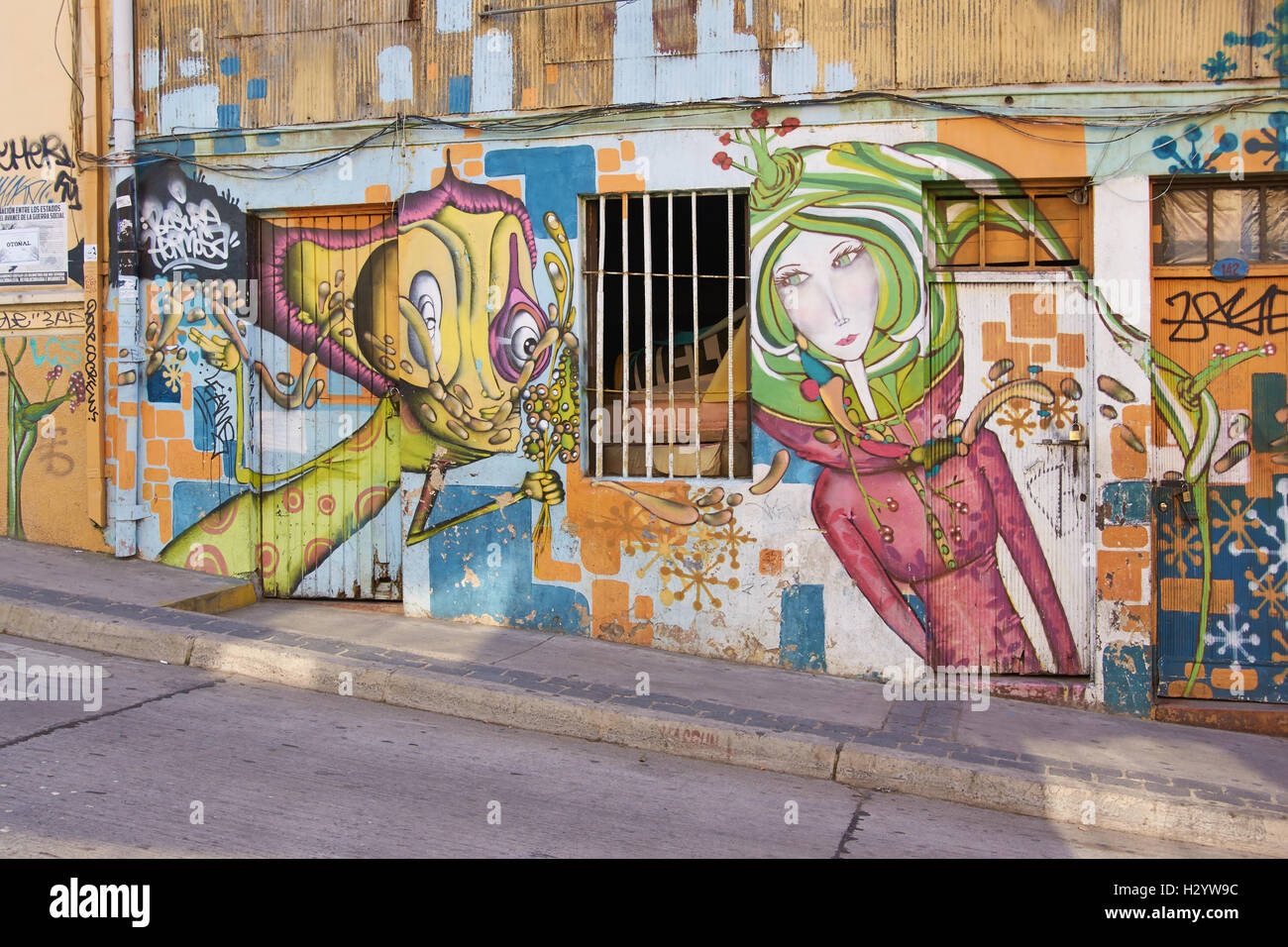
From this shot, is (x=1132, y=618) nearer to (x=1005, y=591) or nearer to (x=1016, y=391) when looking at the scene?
(x=1005, y=591)

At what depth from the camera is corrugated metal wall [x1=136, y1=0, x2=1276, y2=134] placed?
6.85m

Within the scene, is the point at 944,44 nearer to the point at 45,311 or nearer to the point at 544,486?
the point at 544,486

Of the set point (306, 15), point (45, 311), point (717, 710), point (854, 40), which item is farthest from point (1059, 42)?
point (45, 311)

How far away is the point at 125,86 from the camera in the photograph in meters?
8.40

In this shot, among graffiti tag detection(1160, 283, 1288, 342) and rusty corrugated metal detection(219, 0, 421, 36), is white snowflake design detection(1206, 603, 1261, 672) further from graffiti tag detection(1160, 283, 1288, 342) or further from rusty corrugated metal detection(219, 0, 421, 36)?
rusty corrugated metal detection(219, 0, 421, 36)

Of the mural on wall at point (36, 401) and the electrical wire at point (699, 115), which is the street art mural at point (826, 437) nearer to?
the electrical wire at point (699, 115)

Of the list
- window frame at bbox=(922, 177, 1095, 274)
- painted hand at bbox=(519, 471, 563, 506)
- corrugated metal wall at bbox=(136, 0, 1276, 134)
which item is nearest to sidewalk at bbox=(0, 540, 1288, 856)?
painted hand at bbox=(519, 471, 563, 506)

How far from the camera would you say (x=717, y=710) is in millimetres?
A: 6180

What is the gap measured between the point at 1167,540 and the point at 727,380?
305cm

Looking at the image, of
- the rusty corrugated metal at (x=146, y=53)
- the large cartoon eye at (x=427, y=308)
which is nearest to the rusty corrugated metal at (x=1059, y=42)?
the large cartoon eye at (x=427, y=308)

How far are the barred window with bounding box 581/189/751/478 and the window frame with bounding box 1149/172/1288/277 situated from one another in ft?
8.71

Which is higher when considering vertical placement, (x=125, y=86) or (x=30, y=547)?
(x=125, y=86)

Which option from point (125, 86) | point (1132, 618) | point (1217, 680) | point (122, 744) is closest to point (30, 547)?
point (125, 86)

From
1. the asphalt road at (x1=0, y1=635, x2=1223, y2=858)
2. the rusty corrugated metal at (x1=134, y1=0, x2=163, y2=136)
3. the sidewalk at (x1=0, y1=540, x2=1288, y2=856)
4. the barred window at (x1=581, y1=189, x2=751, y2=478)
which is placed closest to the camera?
the asphalt road at (x1=0, y1=635, x2=1223, y2=858)
